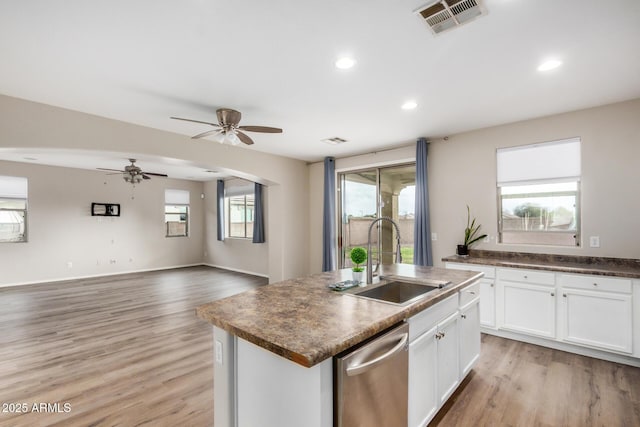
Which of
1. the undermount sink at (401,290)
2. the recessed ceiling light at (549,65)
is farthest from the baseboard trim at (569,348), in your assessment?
the recessed ceiling light at (549,65)

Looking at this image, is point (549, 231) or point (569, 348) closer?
point (569, 348)

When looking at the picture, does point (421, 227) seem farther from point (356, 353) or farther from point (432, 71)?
point (356, 353)

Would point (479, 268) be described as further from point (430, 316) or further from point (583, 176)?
point (430, 316)

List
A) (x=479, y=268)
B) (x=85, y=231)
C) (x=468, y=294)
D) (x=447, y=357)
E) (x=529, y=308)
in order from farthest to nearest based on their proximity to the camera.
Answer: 1. (x=85, y=231)
2. (x=479, y=268)
3. (x=529, y=308)
4. (x=468, y=294)
5. (x=447, y=357)

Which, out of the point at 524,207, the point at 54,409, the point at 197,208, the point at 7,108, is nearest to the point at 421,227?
the point at 524,207

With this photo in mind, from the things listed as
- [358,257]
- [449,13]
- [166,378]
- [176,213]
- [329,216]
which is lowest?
[166,378]

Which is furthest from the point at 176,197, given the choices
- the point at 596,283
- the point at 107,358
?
the point at 596,283

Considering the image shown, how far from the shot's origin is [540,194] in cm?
390

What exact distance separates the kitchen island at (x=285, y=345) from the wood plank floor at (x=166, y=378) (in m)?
0.99

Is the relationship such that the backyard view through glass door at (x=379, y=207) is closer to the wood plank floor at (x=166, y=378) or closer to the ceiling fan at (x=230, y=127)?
the wood plank floor at (x=166, y=378)

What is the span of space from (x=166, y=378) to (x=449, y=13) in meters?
3.71

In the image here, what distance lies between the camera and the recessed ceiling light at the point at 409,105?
3.33m

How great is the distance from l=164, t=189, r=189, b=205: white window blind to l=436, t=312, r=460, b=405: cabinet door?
346 inches

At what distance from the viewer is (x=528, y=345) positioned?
3426mm
